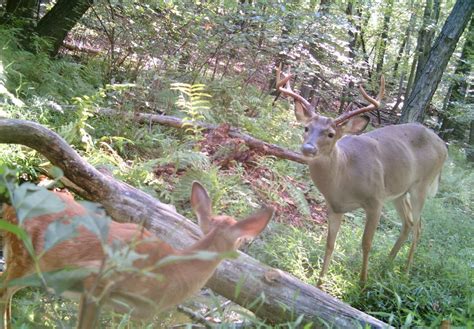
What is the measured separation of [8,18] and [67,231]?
9313mm

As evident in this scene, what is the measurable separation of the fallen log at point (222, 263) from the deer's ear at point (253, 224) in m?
0.63

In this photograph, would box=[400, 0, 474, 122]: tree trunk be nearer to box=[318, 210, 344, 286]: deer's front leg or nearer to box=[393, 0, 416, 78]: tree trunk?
box=[318, 210, 344, 286]: deer's front leg

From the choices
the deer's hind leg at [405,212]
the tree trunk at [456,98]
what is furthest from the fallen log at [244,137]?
the tree trunk at [456,98]

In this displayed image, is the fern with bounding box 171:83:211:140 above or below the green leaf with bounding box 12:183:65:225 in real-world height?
below

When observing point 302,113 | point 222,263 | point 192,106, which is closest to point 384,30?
point 192,106

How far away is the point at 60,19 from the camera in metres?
9.30

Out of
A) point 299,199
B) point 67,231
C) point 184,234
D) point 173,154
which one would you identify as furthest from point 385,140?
point 67,231

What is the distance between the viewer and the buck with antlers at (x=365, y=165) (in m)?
5.29

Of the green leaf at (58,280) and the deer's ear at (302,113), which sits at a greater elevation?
the green leaf at (58,280)

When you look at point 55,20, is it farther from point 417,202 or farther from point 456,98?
point 456,98

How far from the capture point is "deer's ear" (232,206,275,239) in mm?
2355

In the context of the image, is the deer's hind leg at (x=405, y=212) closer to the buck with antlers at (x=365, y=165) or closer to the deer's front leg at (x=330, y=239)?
the buck with antlers at (x=365, y=165)

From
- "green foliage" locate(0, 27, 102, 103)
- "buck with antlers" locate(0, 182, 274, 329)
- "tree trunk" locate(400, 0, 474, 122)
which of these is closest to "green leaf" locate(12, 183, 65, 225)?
"buck with antlers" locate(0, 182, 274, 329)

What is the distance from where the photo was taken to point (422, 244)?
23.4 ft
